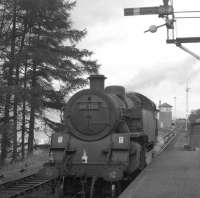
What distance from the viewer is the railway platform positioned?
914cm

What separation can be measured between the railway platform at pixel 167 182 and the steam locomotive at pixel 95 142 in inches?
27.0

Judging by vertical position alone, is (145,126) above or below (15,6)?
below

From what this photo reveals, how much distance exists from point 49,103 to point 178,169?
509 inches

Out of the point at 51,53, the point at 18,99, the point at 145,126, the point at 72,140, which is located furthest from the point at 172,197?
the point at 51,53

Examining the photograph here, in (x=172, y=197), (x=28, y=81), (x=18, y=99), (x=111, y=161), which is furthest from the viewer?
(x=28, y=81)

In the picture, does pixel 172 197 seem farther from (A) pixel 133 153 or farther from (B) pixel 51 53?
(B) pixel 51 53

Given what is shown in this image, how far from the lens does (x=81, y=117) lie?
1242 centimetres

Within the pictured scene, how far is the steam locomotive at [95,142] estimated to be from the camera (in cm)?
1152

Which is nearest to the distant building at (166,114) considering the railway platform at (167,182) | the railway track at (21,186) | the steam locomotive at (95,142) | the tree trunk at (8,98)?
the tree trunk at (8,98)

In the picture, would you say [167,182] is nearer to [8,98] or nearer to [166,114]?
[8,98]

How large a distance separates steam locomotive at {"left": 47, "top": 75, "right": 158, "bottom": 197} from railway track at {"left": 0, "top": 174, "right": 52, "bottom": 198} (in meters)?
1.41

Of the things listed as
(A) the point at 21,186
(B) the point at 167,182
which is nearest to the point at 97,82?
(B) the point at 167,182

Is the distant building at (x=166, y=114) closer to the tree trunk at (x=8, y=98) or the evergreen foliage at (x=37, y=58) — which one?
the evergreen foliage at (x=37, y=58)

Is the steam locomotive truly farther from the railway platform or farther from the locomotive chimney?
the railway platform
